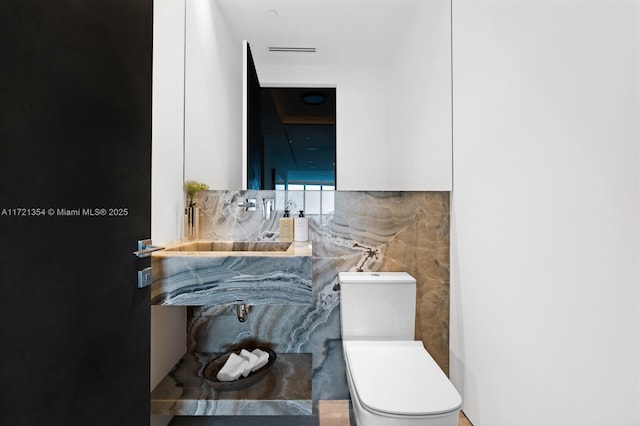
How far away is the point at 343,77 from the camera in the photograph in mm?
1958

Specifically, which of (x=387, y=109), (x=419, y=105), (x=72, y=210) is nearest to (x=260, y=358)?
(x=72, y=210)

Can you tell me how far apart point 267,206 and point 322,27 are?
1064 millimetres

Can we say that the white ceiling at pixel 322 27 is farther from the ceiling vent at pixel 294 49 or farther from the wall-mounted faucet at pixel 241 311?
the wall-mounted faucet at pixel 241 311

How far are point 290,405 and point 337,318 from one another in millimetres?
552

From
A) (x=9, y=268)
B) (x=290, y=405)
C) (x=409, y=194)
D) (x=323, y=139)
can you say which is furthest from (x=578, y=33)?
(x=290, y=405)

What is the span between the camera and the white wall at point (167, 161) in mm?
1447

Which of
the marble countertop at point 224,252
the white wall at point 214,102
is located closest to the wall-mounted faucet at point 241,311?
the marble countertop at point 224,252

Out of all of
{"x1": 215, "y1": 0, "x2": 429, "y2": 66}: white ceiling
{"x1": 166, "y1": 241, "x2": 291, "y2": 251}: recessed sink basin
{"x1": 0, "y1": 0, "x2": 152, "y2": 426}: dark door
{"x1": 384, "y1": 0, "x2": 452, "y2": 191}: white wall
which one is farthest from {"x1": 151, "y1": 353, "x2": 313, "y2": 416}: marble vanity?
{"x1": 215, "y1": 0, "x2": 429, "y2": 66}: white ceiling

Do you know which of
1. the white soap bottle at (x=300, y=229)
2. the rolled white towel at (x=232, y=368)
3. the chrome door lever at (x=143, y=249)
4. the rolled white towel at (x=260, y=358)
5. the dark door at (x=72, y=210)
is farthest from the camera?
the white soap bottle at (x=300, y=229)

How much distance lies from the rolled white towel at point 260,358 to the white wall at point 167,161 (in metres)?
0.40

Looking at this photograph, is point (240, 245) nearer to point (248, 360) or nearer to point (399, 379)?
point (248, 360)

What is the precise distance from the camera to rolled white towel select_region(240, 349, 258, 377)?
5.24 feet

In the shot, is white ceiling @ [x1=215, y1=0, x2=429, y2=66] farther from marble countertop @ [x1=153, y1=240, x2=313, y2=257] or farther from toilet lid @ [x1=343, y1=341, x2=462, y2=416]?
toilet lid @ [x1=343, y1=341, x2=462, y2=416]

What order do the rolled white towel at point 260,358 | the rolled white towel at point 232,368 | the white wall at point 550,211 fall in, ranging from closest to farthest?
the white wall at point 550,211 → the rolled white towel at point 232,368 → the rolled white towel at point 260,358
